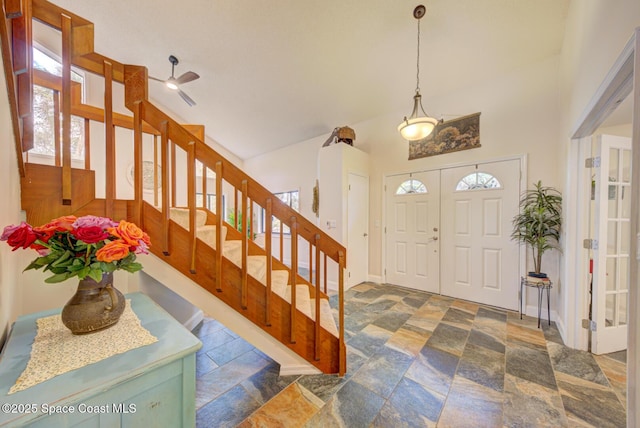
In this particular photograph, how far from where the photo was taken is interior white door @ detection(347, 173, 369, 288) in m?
3.74

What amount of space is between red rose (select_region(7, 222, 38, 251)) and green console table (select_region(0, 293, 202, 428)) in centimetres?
40

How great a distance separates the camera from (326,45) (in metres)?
2.85

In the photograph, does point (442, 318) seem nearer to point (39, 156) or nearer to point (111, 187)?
point (111, 187)

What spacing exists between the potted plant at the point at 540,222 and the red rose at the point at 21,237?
12.3 ft

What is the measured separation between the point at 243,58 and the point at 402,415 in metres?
4.29

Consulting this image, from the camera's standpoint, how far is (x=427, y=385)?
1604 millimetres

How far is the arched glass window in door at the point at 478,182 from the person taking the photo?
297cm

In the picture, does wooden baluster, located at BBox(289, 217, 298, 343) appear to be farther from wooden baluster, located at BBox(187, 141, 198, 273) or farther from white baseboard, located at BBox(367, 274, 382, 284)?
white baseboard, located at BBox(367, 274, 382, 284)

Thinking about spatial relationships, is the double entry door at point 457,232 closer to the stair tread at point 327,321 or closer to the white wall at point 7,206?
the stair tread at point 327,321

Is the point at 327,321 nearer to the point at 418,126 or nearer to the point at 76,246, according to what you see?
the point at 76,246

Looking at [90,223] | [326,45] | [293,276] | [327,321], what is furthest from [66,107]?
[326,45]

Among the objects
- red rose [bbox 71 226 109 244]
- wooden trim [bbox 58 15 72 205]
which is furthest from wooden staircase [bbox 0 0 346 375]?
red rose [bbox 71 226 109 244]

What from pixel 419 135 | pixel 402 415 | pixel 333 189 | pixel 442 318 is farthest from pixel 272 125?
pixel 402 415

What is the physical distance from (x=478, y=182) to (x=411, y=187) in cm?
90
